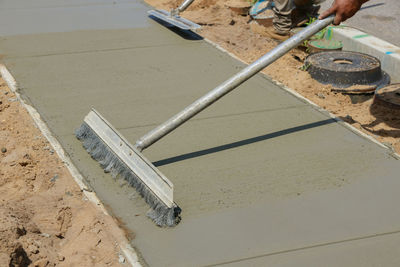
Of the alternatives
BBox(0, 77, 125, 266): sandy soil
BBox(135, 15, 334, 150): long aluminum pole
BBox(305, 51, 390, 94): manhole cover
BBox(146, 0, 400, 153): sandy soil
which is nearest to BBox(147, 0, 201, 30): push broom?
BBox(146, 0, 400, 153): sandy soil

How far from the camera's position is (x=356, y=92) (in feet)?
19.2

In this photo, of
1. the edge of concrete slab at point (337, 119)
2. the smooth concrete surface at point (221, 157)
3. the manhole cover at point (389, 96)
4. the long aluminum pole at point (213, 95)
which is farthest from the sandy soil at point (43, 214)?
the manhole cover at point (389, 96)

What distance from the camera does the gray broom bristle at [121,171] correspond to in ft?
11.6

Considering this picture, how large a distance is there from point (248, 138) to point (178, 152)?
586 millimetres

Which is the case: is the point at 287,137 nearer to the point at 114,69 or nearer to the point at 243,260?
the point at 243,260

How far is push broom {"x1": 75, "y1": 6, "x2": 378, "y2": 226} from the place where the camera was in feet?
11.6

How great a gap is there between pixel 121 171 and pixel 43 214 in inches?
23.9

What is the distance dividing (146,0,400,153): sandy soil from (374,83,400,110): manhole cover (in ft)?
0.33

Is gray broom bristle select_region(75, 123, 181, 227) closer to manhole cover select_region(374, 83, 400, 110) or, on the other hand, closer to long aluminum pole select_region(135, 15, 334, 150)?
long aluminum pole select_region(135, 15, 334, 150)

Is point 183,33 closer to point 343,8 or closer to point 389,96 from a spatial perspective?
point 389,96

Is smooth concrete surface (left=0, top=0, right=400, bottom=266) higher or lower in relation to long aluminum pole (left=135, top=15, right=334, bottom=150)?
lower

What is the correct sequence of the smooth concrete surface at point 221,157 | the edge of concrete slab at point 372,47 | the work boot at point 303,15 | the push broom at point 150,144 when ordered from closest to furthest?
1. the smooth concrete surface at point 221,157
2. the push broom at point 150,144
3. the edge of concrete slab at point 372,47
4. the work boot at point 303,15

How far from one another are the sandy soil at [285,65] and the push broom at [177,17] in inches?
10.4

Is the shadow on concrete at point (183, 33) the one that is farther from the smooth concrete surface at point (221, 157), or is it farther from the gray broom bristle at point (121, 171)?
the gray broom bristle at point (121, 171)
